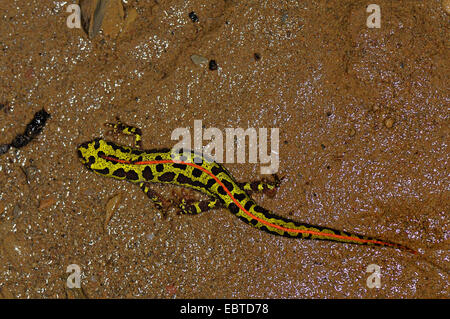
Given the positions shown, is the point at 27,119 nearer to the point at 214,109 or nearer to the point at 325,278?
the point at 214,109

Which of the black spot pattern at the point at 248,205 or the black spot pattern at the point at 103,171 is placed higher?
the black spot pattern at the point at 103,171

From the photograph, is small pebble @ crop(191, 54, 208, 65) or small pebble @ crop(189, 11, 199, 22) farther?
small pebble @ crop(189, 11, 199, 22)

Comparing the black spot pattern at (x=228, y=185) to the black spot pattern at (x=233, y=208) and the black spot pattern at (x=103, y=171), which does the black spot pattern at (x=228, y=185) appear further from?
the black spot pattern at (x=103, y=171)

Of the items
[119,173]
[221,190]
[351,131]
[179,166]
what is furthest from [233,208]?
[351,131]

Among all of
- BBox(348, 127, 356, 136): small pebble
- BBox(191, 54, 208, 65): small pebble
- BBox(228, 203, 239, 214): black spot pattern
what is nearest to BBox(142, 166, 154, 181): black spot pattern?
BBox(228, 203, 239, 214): black spot pattern

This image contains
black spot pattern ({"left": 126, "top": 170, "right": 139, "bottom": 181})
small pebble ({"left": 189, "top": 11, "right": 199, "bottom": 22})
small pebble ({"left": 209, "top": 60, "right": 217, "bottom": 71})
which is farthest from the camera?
small pebble ({"left": 189, "top": 11, "right": 199, "bottom": 22})

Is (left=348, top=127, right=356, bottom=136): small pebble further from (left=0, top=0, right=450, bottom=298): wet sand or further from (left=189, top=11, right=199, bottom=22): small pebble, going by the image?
(left=189, top=11, right=199, bottom=22): small pebble

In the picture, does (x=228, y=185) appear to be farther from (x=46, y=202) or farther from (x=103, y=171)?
(x=46, y=202)

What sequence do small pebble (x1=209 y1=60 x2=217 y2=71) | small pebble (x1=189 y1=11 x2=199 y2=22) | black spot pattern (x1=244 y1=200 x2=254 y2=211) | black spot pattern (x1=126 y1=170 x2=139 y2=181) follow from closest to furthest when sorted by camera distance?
black spot pattern (x1=244 y1=200 x2=254 y2=211), black spot pattern (x1=126 y1=170 x2=139 y2=181), small pebble (x1=209 y1=60 x2=217 y2=71), small pebble (x1=189 y1=11 x2=199 y2=22)

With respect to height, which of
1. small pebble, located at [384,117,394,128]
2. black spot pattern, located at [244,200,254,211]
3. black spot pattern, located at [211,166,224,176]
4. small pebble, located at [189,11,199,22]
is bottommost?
black spot pattern, located at [244,200,254,211]

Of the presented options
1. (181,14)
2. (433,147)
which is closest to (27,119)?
(181,14)

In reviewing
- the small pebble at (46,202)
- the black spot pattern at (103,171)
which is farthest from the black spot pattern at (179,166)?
the small pebble at (46,202)
